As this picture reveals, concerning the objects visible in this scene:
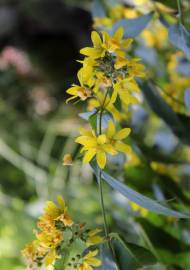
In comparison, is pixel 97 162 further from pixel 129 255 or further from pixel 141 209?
pixel 141 209

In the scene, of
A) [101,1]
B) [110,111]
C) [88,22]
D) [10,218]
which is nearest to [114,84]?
[110,111]

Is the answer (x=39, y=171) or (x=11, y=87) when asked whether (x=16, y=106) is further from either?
(x=39, y=171)

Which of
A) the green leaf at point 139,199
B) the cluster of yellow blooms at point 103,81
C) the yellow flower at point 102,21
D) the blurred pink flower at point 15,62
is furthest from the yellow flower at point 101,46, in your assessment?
the blurred pink flower at point 15,62

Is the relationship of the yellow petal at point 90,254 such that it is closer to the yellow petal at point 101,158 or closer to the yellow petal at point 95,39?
the yellow petal at point 101,158

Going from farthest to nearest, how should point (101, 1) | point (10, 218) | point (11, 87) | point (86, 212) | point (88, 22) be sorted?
point (88, 22)
point (11, 87)
point (10, 218)
point (86, 212)
point (101, 1)

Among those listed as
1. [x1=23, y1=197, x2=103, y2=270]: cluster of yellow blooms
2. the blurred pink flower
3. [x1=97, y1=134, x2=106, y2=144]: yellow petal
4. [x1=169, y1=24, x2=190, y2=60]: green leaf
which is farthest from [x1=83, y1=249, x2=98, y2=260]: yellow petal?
the blurred pink flower

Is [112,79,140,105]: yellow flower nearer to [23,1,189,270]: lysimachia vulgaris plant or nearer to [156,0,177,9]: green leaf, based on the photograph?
[23,1,189,270]: lysimachia vulgaris plant
